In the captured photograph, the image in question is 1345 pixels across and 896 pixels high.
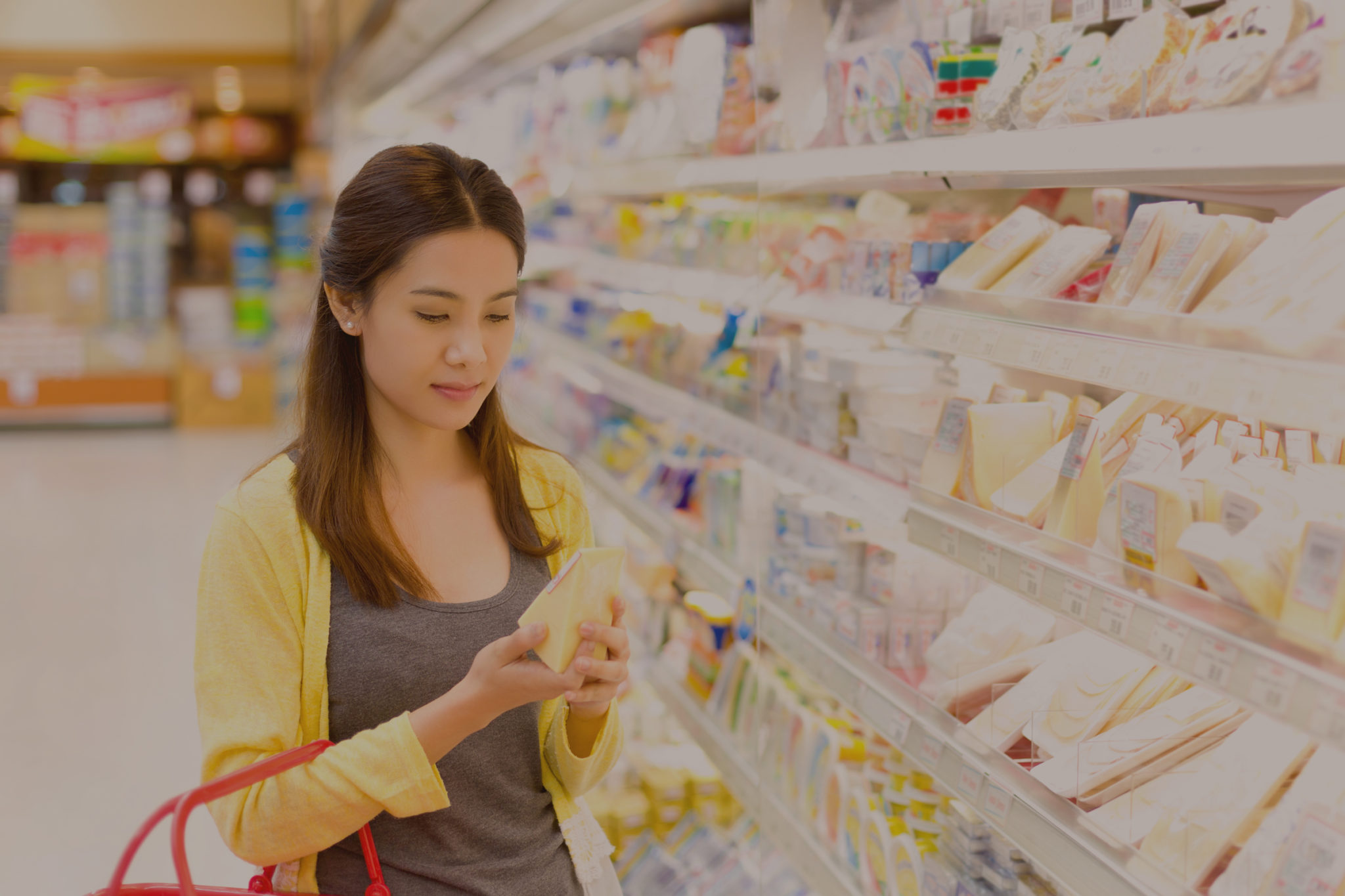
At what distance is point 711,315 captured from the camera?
3.39 metres

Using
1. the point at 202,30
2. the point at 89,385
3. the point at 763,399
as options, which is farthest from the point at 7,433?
the point at 763,399

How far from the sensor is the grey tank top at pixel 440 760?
1478mm

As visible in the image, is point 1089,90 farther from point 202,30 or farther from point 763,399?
point 202,30

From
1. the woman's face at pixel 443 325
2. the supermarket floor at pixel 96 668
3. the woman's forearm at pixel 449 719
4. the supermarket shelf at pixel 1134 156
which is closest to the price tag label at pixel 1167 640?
the supermarket shelf at pixel 1134 156

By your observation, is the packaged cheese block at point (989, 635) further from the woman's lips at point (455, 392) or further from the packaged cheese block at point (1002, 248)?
the woman's lips at point (455, 392)

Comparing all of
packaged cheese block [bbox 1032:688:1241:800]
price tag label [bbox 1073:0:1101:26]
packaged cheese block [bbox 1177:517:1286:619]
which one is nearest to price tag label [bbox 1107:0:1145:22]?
price tag label [bbox 1073:0:1101:26]

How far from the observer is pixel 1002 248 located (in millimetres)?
1854

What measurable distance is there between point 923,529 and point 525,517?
59 centimetres

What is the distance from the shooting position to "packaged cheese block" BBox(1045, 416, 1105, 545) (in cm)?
154

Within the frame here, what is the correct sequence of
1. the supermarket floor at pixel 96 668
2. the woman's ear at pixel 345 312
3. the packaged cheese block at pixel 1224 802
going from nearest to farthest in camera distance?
1. the packaged cheese block at pixel 1224 802
2. the woman's ear at pixel 345 312
3. the supermarket floor at pixel 96 668

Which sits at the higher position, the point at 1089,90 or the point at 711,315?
the point at 1089,90

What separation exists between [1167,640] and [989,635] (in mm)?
662

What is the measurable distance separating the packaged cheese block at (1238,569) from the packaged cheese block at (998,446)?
0.49 meters

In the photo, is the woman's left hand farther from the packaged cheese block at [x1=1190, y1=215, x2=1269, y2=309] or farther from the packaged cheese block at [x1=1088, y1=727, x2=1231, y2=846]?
the packaged cheese block at [x1=1190, y1=215, x2=1269, y2=309]
